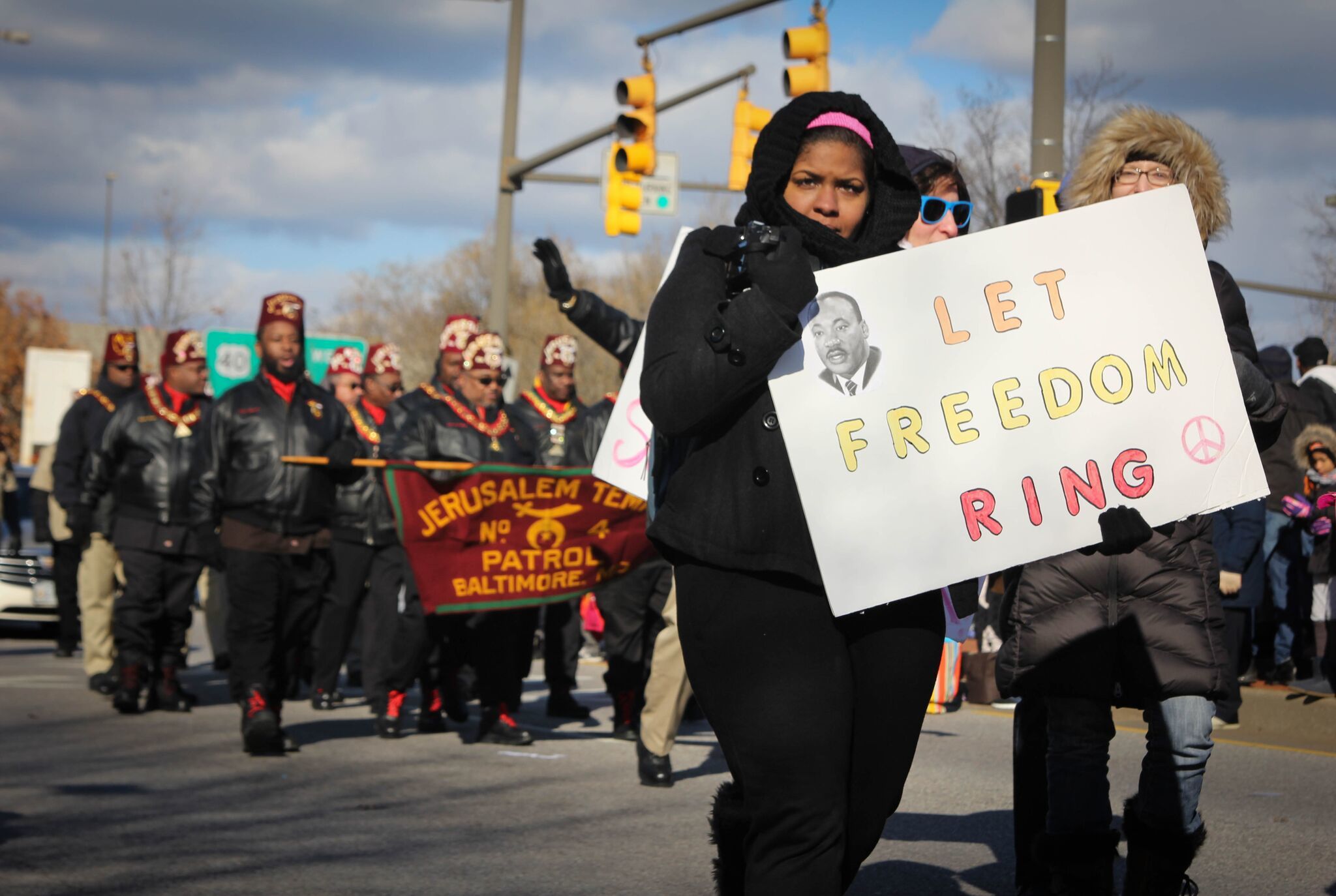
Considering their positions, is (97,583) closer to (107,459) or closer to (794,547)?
(107,459)

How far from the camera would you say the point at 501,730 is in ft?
32.0

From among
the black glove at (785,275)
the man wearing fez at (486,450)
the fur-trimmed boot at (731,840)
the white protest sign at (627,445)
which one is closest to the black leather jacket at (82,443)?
the man wearing fez at (486,450)

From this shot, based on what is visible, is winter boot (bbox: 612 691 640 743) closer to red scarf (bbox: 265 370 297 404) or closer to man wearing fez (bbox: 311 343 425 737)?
man wearing fez (bbox: 311 343 425 737)

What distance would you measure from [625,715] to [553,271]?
315 centimetres

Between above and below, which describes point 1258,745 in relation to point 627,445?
below

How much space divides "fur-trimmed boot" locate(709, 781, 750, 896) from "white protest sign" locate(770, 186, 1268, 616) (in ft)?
2.02

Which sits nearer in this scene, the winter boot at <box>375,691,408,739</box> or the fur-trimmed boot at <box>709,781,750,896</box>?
the fur-trimmed boot at <box>709,781,750,896</box>

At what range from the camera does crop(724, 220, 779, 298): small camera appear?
342 centimetres

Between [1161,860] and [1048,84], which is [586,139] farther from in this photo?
[1161,860]

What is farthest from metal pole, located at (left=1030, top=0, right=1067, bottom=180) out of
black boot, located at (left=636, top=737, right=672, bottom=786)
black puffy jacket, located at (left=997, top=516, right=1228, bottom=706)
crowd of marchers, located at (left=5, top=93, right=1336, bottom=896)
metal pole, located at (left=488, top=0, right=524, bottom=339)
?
metal pole, located at (left=488, top=0, right=524, bottom=339)

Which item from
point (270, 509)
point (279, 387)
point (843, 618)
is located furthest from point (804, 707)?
point (279, 387)

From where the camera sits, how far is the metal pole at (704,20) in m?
15.7

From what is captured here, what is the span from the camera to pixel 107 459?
1133cm

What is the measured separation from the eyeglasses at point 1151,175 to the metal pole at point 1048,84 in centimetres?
469
